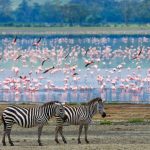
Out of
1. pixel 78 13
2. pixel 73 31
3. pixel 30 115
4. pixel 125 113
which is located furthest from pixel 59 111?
pixel 78 13

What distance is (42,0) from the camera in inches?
7279

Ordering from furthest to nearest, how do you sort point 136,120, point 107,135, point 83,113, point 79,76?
point 79,76 → point 136,120 → point 107,135 → point 83,113

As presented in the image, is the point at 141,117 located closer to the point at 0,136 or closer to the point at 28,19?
the point at 0,136

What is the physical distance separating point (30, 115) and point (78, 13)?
392 feet

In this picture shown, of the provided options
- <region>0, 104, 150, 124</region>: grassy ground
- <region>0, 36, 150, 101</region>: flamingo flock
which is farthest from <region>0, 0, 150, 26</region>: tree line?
<region>0, 104, 150, 124</region>: grassy ground

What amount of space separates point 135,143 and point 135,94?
10.8 m

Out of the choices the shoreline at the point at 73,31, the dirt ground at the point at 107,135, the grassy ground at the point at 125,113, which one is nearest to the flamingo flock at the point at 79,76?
the grassy ground at the point at 125,113

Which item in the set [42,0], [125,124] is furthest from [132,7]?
[125,124]

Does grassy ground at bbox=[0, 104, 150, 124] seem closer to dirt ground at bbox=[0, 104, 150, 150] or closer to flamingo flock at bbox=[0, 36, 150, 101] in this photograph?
dirt ground at bbox=[0, 104, 150, 150]

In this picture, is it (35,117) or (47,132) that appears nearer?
(35,117)

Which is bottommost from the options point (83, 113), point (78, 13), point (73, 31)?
point (83, 113)

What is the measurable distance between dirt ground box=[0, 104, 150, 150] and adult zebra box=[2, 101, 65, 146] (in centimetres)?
34

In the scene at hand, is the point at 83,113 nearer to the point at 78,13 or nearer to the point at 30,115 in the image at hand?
the point at 30,115

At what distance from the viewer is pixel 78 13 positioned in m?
137
